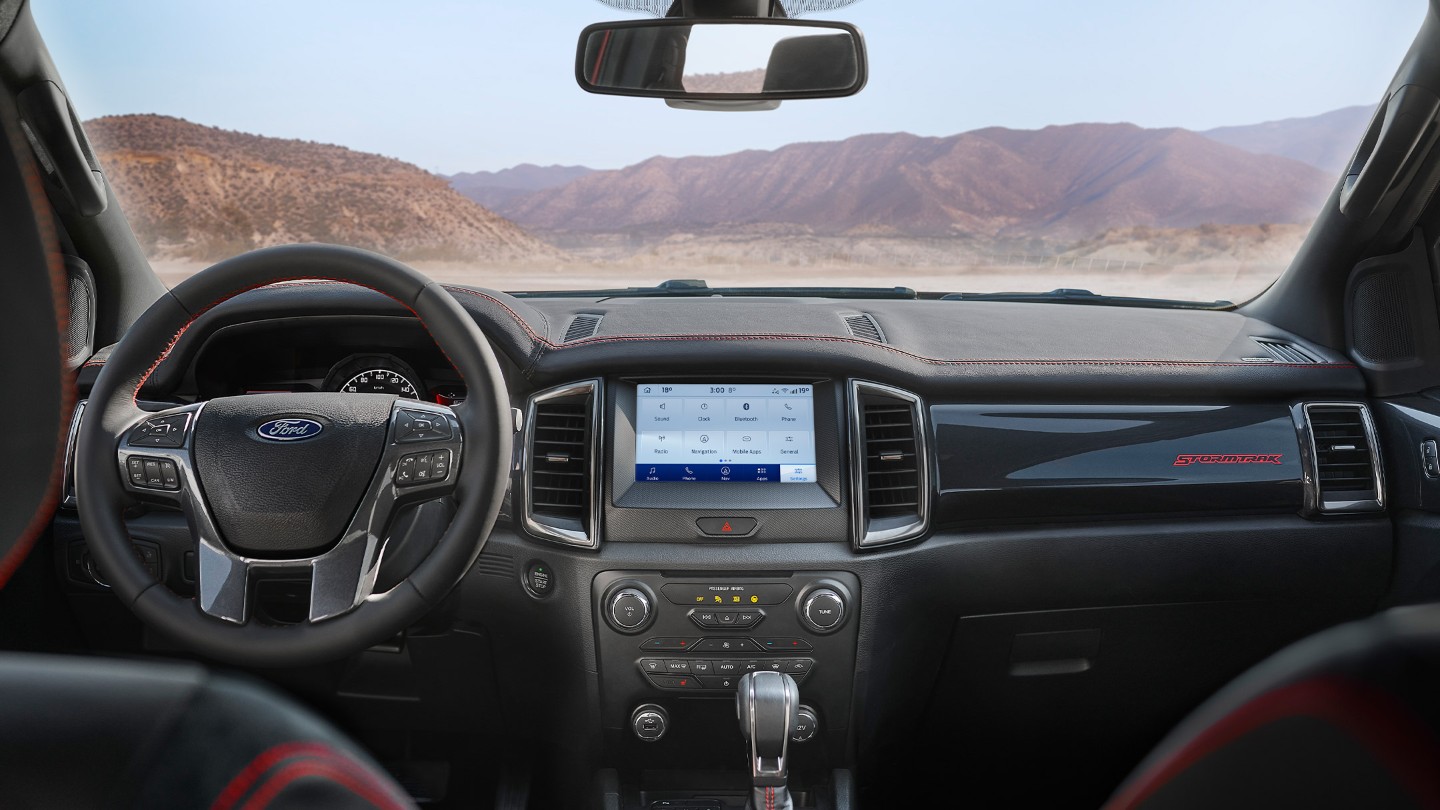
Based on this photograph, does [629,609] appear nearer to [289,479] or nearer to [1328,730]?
[289,479]

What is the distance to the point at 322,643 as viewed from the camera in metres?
1.75

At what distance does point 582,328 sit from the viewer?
9.23 ft

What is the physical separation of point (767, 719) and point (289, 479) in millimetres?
1230

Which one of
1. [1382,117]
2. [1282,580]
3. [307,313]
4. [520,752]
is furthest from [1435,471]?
[307,313]

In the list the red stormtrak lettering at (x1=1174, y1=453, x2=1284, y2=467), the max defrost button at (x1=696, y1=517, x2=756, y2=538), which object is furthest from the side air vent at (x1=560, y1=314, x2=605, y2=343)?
the red stormtrak lettering at (x1=1174, y1=453, x2=1284, y2=467)

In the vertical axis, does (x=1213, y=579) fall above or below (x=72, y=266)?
below

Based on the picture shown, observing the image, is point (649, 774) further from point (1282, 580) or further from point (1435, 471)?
point (1435, 471)

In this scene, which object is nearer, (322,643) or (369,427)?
(322,643)

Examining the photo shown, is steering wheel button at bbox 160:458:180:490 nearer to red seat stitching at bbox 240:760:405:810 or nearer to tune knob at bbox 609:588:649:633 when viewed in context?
red seat stitching at bbox 240:760:405:810

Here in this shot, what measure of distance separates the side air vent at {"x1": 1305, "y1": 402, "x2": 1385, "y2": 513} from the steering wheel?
225cm

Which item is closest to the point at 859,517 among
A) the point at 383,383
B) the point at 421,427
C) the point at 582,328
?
the point at 582,328

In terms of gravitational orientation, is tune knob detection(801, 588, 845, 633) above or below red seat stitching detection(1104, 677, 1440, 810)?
below

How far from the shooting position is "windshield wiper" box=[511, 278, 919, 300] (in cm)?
329

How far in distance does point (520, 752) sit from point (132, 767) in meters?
2.23
